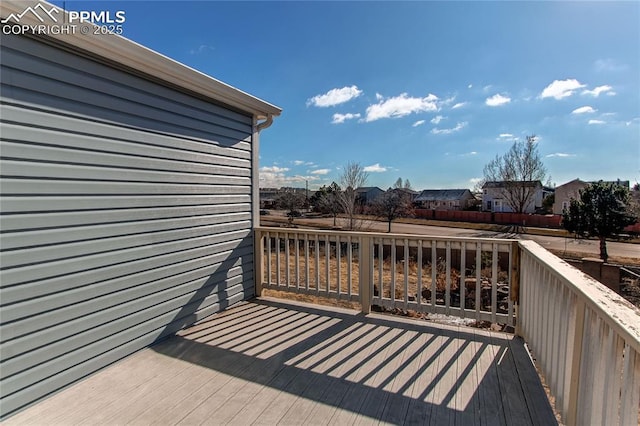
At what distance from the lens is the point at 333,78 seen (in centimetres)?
1168

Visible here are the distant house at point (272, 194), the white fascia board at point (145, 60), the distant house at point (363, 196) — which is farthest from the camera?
the distant house at point (272, 194)

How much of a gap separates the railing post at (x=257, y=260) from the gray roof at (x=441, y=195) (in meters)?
37.1

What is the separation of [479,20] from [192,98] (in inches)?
203

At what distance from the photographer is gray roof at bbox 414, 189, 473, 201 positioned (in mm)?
A: 37125

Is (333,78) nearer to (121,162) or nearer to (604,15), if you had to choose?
(604,15)

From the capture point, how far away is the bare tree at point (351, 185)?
1633 cm

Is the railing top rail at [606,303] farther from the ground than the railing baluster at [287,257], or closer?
farther from the ground

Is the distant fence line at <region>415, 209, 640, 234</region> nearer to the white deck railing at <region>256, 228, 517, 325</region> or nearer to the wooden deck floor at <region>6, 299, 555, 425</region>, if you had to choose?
the white deck railing at <region>256, 228, 517, 325</region>

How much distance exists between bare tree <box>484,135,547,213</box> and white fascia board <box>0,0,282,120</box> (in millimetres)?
24930

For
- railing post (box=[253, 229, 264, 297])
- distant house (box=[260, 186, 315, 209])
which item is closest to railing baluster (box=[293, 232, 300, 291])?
railing post (box=[253, 229, 264, 297])

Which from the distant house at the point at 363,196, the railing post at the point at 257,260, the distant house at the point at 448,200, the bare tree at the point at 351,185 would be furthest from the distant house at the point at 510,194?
the railing post at the point at 257,260

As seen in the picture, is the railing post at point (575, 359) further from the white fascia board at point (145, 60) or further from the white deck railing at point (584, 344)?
the white fascia board at point (145, 60)

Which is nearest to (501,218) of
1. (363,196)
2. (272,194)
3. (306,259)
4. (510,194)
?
(510,194)

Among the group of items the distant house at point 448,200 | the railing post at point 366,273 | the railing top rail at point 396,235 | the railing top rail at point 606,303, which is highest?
the distant house at point 448,200
